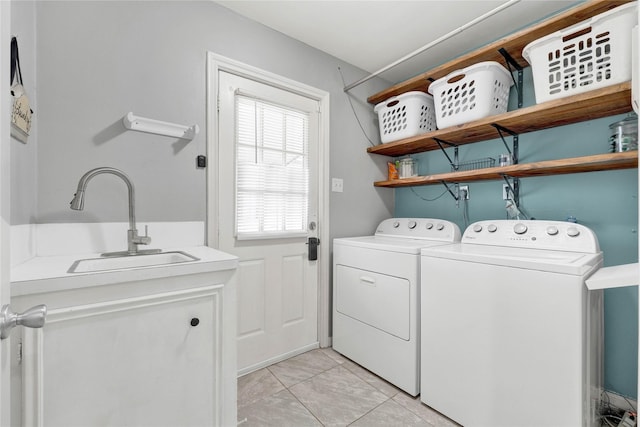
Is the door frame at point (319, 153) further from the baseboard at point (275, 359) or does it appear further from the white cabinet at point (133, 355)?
the white cabinet at point (133, 355)

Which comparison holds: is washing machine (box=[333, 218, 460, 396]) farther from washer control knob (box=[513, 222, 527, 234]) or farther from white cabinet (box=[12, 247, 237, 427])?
white cabinet (box=[12, 247, 237, 427])

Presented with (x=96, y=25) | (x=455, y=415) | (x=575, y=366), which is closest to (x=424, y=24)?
(x=96, y=25)

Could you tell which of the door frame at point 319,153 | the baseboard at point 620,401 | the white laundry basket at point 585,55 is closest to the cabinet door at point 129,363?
the door frame at point 319,153

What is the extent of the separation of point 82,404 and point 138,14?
1.86 meters

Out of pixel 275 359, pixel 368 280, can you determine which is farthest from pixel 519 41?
pixel 275 359

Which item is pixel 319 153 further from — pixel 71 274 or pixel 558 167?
pixel 71 274

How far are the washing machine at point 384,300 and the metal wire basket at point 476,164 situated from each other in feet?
1.67

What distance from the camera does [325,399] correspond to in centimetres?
173

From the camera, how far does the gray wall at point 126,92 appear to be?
1.38 m

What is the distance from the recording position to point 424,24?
2.03 metres

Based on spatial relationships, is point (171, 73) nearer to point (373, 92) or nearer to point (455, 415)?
point (373, 92)

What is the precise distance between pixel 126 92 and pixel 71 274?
1073mm

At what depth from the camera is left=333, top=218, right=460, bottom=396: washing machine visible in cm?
175

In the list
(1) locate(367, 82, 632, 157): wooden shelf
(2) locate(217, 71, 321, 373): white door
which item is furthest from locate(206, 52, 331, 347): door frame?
(1) locate(367, 82, 632, 157): wooden shelf
